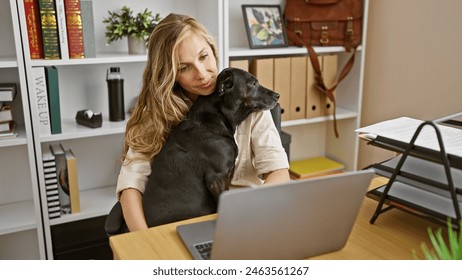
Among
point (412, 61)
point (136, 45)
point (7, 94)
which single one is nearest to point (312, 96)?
point (412, 61)

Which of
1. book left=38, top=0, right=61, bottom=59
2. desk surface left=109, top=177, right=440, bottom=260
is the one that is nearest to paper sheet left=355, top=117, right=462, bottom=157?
desk surface left=109, top=177, right=440, bottom=260

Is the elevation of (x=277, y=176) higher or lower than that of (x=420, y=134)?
lower

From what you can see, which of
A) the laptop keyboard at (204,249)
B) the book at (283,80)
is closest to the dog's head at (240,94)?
the laptop keyboard at (204,249)

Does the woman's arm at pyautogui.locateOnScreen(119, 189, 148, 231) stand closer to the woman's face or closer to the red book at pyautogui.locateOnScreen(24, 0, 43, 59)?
the woman's face

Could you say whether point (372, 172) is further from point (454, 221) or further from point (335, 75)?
point (335, 75)

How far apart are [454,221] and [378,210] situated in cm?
17

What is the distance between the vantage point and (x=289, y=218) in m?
0.84

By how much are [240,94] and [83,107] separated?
4.02 feet

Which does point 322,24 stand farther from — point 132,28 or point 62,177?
point 62,177

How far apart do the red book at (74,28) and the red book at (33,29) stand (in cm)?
11

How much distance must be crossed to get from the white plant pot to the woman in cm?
79

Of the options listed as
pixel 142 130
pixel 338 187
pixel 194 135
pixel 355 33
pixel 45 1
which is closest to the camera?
pixel 338 187
